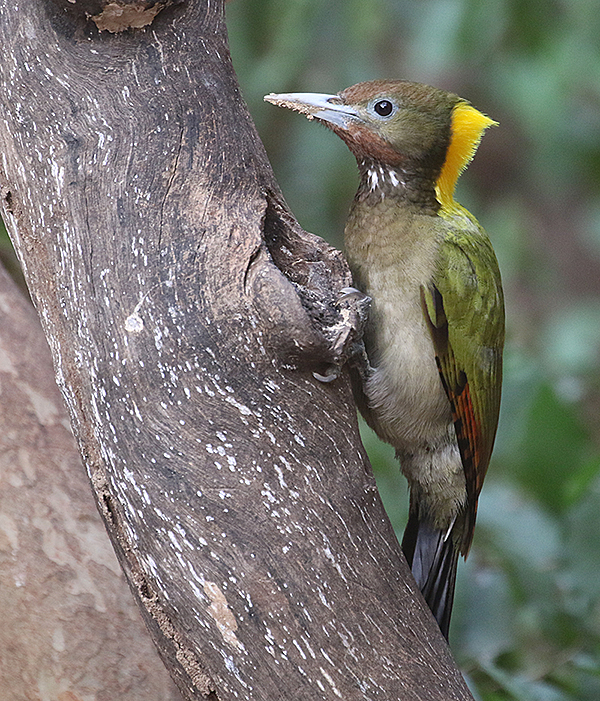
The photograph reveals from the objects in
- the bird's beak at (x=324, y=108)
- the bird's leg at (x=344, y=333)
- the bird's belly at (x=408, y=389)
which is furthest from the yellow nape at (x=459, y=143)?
the bird's leg at (x=344, y=333)

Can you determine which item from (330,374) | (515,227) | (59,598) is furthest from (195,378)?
(515,227)

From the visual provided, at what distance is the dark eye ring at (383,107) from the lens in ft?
7.91

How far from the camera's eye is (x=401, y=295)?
2.33 metres

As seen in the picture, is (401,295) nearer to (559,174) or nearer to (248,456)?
(248,456)

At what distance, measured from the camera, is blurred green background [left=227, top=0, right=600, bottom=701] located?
2.70m

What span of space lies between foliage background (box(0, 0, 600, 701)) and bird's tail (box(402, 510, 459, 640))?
214 mm

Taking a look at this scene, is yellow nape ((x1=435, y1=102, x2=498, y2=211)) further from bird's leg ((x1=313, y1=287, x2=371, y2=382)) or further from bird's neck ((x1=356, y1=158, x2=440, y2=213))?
bird's leg ((x1=313, y1=287, x2=371, y2=382))

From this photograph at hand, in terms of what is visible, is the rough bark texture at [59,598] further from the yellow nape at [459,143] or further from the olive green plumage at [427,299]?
the yellow nape at [459,143]

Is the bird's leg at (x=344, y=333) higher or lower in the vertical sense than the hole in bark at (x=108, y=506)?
higher

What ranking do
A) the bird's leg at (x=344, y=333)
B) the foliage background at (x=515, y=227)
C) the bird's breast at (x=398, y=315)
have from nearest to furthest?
the bird's leg at (x=344, y=333), the bird's breast at (x=398, y=315), the foliage background at (x=515, y=227)

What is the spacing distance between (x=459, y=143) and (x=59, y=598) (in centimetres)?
159

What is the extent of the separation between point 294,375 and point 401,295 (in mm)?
654

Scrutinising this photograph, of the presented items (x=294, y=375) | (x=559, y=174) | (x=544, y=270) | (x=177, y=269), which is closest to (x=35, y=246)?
(x=177, y=269)

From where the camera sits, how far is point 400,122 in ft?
7.90
